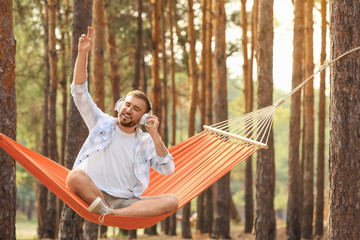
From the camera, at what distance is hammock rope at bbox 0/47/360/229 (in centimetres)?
368

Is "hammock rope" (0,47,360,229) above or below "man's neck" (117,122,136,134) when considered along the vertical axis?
below

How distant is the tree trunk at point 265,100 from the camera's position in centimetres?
668

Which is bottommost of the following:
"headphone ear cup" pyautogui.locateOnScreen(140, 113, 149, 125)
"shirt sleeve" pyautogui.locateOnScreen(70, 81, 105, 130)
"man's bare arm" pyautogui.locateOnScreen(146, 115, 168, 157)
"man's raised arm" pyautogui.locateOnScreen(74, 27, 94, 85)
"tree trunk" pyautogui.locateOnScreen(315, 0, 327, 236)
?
"tree trunk" pyautogui.locateOnScreen(315, 0, 327, 236)

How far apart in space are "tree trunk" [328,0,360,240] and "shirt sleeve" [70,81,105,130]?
1649 mm

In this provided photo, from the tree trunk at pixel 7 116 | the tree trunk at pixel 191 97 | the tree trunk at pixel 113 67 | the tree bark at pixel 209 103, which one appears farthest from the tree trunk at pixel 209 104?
the tree trunk at pixel 7 116

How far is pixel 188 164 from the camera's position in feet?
15.1


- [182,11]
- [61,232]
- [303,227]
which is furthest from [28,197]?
[61,232]

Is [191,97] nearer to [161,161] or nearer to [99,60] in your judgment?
[99,60]

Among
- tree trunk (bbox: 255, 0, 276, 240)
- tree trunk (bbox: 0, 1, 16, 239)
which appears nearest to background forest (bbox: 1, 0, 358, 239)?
tree trunk (bbox: 255, 0, 276, 240)

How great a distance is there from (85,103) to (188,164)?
3.53ft

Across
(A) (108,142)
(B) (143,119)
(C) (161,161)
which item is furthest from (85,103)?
(C) (161,161)

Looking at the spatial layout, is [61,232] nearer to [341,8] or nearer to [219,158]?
[219,158]

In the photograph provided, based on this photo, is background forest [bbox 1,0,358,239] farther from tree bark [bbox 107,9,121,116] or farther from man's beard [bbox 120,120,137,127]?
man's beard [bbox 120,120,137,127]

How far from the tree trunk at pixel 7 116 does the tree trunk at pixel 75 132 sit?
1603 millimetres
